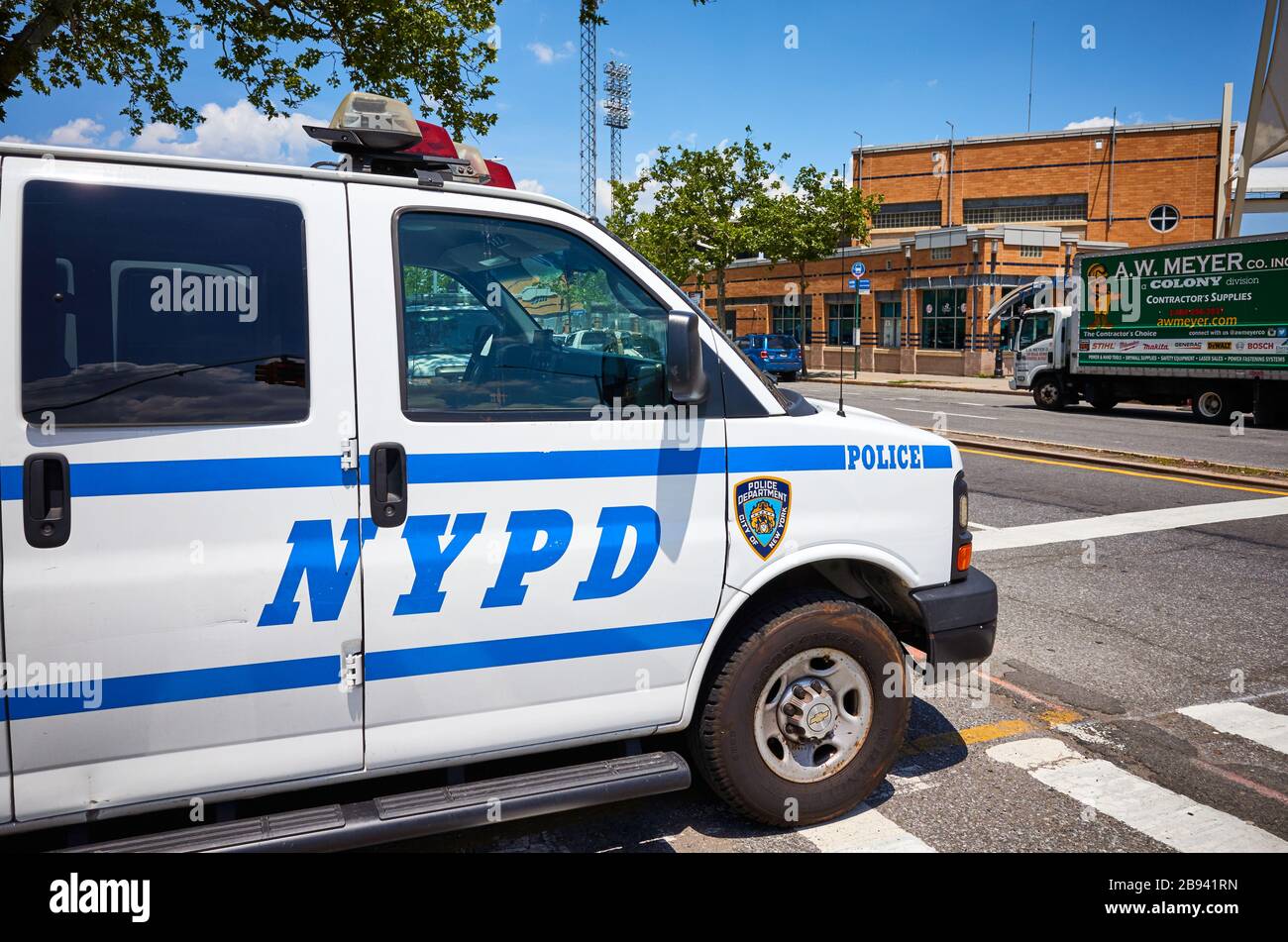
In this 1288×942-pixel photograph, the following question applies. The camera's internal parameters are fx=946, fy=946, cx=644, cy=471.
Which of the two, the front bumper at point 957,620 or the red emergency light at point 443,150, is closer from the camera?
the red emergency light at point 443,150

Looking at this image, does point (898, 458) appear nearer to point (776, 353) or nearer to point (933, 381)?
point (776, 353)

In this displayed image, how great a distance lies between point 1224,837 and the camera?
3484 mm

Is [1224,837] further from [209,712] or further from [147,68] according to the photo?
[147,68]

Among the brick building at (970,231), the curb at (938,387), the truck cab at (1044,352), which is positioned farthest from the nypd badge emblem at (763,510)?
the brick building at (970,231)

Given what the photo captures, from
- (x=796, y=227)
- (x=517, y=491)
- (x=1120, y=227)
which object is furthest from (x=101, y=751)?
(x=1120, y=227)

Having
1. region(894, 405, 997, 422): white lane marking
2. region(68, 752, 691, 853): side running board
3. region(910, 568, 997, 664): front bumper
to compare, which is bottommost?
region(68, 752, 691, 853): side running board

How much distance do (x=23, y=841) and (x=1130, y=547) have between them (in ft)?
25.5

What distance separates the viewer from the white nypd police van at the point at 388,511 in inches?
98.5

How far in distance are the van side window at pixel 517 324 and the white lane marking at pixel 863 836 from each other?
1.72 metres

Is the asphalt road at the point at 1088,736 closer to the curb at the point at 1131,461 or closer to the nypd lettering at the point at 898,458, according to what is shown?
the nypd lettering at the point at 898,458

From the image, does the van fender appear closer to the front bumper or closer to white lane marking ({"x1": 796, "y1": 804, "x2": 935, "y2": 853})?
the front bumper

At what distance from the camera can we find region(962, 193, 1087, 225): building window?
4866 cm

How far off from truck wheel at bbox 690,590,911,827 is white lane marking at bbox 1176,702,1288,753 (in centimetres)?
197

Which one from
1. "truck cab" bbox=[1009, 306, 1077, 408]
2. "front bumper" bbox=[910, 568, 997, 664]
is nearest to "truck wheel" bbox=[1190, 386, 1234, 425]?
"truck cab" bbox=[1009, 306, 1077, 408]
